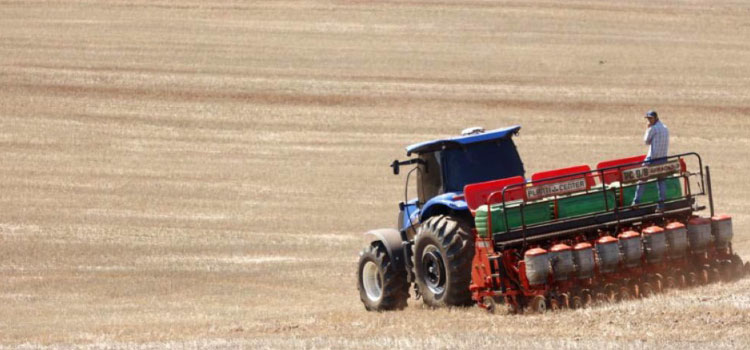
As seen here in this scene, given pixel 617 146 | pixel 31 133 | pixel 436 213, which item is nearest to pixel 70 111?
pixel 31 133

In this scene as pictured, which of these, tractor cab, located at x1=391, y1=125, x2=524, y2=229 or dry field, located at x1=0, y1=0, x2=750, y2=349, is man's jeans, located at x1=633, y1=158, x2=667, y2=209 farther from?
tractor cab, located at x1=391, y1=125, x2=524, y2=229

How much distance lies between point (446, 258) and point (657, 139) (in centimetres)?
326

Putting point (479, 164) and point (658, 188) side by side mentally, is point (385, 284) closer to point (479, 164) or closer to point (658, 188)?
point (479, 164)

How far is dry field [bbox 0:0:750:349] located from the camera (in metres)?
13.7

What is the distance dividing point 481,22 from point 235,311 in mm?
31644

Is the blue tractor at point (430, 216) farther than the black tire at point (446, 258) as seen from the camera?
Yes

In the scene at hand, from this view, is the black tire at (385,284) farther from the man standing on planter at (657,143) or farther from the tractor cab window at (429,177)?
the man standing on planter at (657,143)

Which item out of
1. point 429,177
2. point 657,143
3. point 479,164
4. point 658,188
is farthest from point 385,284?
point 657,143

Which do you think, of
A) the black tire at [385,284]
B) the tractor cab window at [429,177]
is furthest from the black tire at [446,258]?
the tractor cab window at [429,177]

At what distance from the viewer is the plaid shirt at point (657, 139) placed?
49.9ft

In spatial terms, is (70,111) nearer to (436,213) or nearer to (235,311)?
(235,311)

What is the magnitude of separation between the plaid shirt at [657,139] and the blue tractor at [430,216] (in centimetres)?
160

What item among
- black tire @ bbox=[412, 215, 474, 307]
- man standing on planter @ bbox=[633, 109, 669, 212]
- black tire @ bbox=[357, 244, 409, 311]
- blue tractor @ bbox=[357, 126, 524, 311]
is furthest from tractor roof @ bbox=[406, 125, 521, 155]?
man standing on planter @ bbox=[633, 109, 669, 212]

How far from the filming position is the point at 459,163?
1520 centimetres
